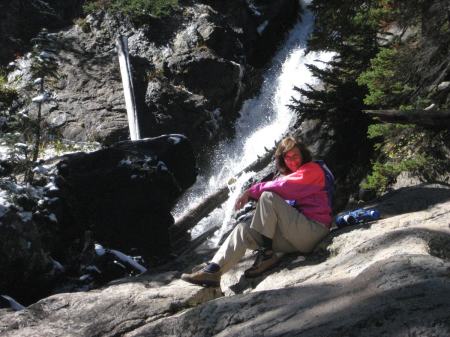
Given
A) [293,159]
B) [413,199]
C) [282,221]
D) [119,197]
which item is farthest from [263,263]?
[119,197]

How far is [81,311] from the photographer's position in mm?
4816

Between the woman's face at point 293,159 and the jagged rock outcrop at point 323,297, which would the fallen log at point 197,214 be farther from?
the woman's face at point 293,159

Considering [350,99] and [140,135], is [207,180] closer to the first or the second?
[140,135]

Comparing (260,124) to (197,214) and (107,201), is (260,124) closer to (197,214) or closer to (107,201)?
(197,214)

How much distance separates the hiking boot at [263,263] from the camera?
4926 mm

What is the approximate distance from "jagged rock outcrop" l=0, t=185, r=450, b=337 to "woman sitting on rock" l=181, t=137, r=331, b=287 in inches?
4.9

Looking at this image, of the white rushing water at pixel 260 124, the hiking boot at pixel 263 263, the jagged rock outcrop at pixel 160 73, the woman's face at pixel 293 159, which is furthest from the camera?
the jagged rock outcrop at pixel 160 73

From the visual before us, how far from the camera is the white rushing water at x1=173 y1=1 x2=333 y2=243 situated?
14086 mm

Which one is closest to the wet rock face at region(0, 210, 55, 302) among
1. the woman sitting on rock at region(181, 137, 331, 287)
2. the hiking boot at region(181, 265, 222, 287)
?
the woman sitting on rock at region(181, 137, 331, 287)

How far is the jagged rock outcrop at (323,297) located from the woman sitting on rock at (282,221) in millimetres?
124

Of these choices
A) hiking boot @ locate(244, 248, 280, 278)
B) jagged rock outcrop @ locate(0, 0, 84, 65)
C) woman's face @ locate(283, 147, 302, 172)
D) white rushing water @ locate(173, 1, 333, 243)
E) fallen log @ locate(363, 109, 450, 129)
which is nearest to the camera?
fallen log @ locate(363, 109, 450, 129)

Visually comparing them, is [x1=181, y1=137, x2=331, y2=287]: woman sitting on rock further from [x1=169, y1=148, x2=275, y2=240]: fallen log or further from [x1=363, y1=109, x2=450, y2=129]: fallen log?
[x1=169, y1=148, x2=275, y2=240]: fallen log

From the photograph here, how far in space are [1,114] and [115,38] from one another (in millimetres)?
5378

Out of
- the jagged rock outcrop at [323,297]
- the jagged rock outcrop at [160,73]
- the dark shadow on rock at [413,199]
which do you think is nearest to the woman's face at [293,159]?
the jagged rock outcrop at [323,297]
